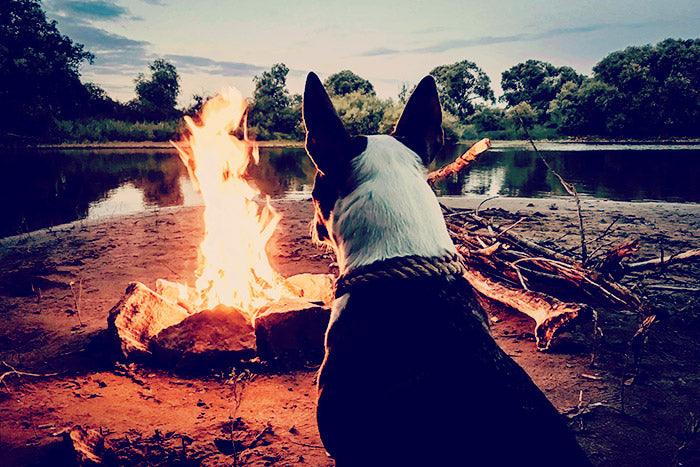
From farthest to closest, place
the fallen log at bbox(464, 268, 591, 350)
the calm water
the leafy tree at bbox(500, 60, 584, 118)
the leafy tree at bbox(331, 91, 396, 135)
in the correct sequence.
Answer: the leafy tree at bbox(500, 60, 584, 118) < the leafy tree at bbox(331, 91, 396, 135) < the calm water < the fallen log at bbox(464, 268, 591, 350)

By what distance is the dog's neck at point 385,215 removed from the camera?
185 cm

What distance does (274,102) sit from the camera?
6234 cm

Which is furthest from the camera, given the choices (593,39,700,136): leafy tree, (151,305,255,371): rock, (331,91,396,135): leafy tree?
(593,39,700,136): leafy tree

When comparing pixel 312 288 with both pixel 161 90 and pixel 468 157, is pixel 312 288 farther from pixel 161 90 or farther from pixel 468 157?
pixel 161 90

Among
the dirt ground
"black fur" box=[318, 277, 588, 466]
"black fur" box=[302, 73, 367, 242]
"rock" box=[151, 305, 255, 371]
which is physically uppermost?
"black fur" box=[302, 73, 367, 242]

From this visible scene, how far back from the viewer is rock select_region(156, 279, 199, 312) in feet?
15.9

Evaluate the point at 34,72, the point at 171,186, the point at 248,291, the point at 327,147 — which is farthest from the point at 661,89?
the point at 34,72

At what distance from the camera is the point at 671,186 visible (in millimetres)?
18391

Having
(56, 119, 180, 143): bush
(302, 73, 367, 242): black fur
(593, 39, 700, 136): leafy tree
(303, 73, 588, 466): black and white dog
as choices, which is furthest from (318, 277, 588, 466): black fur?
(593, 39, 700, 136): leafy tree

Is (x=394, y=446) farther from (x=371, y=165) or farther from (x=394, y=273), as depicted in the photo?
(x=371, y=165)

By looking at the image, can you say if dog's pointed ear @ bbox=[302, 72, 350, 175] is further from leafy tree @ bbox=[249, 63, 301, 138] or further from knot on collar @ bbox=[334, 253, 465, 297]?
leafy tree @ bbox=[249, 63, 301, 138]

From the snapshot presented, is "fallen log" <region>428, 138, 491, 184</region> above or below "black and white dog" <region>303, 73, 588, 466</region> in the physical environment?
above

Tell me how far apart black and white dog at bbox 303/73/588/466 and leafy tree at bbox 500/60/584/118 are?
95676 mm

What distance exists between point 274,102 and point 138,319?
205 feet
